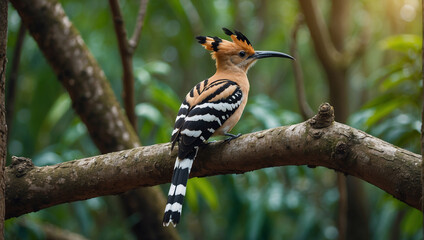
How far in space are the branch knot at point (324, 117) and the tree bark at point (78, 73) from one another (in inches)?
74.0

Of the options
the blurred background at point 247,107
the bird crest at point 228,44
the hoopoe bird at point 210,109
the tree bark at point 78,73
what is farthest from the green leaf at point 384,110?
the tree bark at point 78,73

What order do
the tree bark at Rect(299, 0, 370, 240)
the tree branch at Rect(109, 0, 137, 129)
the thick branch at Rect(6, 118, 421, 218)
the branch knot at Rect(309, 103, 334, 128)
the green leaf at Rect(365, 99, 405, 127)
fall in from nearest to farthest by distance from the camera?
the thick branch at Rect(6, 118, 421, 218)
the branch knot at Rect(309, 103, 334, 128)
the green leaf at Rect(365, 99, 405, 127)
the tree branch at Rect(109, 0, 137, 129)
the tree bark at Rect(299, 0, 370, 240)

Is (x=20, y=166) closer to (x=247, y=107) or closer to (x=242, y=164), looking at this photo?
(x=242, y=164)

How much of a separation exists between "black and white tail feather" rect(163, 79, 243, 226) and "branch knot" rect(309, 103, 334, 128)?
0.73 metres

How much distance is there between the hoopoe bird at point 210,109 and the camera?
2541 mm

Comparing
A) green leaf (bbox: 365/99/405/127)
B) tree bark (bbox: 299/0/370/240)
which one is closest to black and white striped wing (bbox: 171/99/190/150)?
green leaf (bbox: 365/99/405/127)

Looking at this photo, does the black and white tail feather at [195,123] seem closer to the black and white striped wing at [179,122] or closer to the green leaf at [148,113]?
the black and white striped wing at [179,122]

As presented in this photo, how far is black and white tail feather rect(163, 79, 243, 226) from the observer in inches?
99.6

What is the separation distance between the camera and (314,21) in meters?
4.75

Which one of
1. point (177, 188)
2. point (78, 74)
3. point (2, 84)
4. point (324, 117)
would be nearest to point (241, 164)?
point (177, 188)

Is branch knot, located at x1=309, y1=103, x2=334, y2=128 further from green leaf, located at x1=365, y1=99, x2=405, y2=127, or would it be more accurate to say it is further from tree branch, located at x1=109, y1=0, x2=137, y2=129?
tree branch, located at x1=109, y1=0, x2=137, y2=129

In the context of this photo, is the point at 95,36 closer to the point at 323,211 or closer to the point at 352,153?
the point at 323,211

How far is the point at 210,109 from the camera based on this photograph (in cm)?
301

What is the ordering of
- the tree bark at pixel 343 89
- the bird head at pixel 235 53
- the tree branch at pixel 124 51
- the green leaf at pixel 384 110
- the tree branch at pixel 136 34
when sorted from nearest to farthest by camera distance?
the green leaf at pixel 384 110 < the tree branch at pixel 124 51 < the tree branch at pixel 136 34 < the bird head at pixel 235 53 < the tree bark at pixel 343 89
